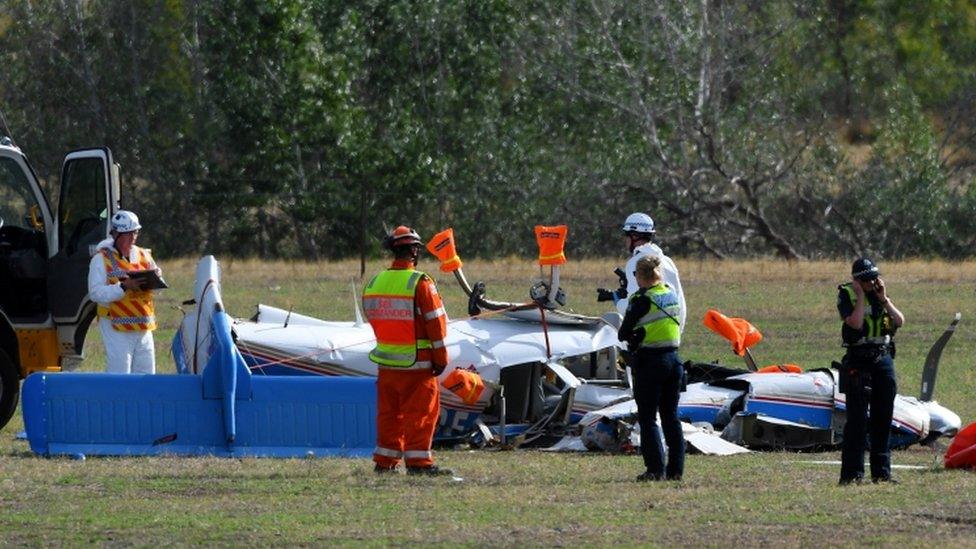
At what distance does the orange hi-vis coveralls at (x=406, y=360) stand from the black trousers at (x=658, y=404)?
1.24 metres

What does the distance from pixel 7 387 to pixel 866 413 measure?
691cm

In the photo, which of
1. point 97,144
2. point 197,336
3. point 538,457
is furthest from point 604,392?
point 97,144

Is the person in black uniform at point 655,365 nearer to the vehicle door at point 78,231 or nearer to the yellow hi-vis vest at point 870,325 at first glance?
the yellow hi-vis vest at point 870,325

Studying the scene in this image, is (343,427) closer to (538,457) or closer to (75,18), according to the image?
(538,457)

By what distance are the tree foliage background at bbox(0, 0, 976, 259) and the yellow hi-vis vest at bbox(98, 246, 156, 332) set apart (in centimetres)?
2371

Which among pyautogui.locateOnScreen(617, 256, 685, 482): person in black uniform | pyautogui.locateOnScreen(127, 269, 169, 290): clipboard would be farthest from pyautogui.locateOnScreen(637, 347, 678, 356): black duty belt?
pyautogui.locateOnScreen(127, 269, 169, 290): clipboard

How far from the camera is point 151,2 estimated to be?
1789 inches

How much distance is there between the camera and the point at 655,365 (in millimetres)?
11461

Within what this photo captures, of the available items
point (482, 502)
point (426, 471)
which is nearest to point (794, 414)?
point (426, 471)

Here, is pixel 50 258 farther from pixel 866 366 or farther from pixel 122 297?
pixel 866 366

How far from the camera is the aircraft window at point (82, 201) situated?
15.0 m

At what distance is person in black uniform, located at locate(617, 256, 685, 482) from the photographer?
37.6 ft

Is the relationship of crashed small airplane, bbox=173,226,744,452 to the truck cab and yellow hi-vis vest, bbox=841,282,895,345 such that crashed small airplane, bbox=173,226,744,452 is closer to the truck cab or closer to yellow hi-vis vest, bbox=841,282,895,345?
the truck cab

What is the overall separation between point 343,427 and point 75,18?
33.7 m
